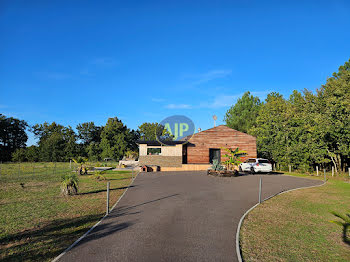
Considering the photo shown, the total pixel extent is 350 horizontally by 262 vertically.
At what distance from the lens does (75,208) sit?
10.1m

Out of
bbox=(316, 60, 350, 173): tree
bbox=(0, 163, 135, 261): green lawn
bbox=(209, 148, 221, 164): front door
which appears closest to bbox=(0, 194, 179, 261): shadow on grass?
bbox=(0, 163, 135, 261): green lawn

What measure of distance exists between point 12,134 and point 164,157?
5868 centimetres

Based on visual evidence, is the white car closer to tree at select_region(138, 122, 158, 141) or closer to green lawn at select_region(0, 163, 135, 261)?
green lawn at select_region(0, 163, 135, 261)

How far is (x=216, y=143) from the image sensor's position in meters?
31.7

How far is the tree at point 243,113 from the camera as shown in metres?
49.8

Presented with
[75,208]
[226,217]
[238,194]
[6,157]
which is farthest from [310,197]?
[6,157]

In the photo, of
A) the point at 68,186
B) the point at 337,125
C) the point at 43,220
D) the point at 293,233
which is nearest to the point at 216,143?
the point at 337,125

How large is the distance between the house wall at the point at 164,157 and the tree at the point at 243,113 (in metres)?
24.7

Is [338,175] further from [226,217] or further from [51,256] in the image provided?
[51,256]

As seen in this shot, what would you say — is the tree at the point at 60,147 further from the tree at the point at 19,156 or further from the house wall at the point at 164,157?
the house wall at the point at 164,157

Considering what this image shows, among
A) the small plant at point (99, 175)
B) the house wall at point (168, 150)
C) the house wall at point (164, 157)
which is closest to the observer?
the small plant at point (99, 175)

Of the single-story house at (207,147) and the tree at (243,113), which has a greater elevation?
the tree at (243,113)

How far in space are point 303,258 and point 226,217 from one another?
3.37 metres

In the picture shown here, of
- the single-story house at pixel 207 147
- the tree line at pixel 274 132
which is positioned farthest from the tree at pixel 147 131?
the single-story house at pixel 207 147
